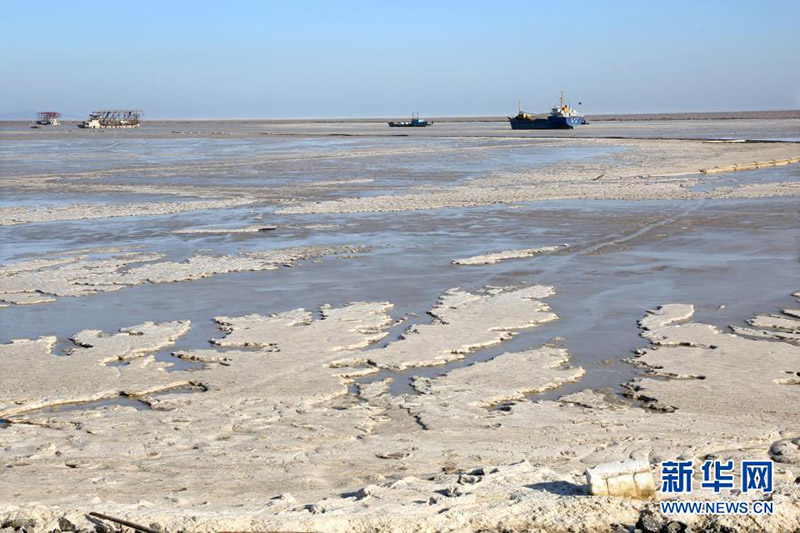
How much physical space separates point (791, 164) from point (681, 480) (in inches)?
1202

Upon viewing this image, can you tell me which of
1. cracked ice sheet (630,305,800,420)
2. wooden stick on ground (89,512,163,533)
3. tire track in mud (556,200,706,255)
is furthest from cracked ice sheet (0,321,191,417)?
Answer: tire track in mud (556,200,706,255)

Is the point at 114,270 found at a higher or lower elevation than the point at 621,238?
lower

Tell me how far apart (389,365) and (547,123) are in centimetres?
8861

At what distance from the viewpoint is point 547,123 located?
94.4 m

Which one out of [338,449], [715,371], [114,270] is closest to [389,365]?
[338,449]

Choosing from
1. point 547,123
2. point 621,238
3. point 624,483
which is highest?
point 547,123

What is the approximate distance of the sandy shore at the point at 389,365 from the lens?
5273mm

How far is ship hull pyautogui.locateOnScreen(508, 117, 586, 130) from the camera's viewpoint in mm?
93312

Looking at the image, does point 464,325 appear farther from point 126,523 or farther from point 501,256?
point 126,523

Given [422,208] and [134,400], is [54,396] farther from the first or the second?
[422,208]

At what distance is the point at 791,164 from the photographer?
33.0 m

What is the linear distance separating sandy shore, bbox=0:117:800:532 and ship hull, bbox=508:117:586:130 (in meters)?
75.4

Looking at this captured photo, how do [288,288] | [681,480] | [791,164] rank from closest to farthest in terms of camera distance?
[681,480] → [288,288] → [791,164]

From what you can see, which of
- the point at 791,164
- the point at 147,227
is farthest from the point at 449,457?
the point at 791,164
